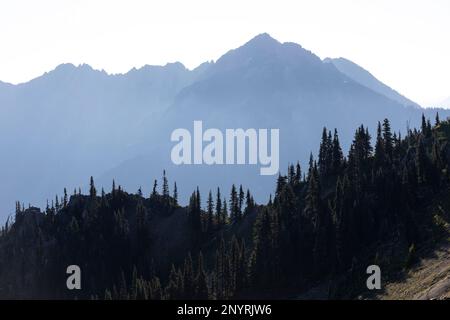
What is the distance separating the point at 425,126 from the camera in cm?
17638

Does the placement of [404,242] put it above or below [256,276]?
above
